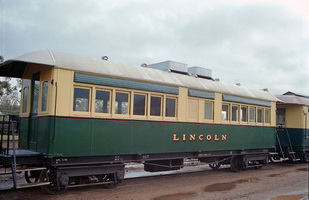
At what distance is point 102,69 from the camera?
824cm

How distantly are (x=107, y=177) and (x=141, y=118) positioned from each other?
1878 mm

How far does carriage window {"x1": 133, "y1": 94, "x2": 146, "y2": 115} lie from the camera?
8781 mm

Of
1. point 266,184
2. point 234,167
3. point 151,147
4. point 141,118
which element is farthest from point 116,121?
point 234,167

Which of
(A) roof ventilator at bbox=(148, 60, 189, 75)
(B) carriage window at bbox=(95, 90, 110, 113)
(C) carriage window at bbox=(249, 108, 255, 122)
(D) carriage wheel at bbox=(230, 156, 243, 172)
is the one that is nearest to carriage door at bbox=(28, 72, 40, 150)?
(B) carriage window at bbox=(95, 90, 110, 113)

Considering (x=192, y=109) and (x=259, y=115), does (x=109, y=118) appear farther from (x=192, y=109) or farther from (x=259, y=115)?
(x=259, y=115)

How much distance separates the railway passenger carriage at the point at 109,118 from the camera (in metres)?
7.45

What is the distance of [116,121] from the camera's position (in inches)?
327

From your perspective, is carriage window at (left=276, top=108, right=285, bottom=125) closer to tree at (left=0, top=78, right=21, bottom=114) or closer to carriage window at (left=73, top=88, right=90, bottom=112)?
carriage window at (left=73, top=88, right=90, bottom=112)

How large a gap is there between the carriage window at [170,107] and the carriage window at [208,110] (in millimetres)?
1544

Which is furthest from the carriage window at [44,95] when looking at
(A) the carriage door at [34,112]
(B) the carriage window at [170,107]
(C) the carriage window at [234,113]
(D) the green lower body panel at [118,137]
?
(C) the carriage window at [234,113]

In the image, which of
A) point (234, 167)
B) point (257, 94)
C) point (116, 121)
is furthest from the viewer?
point (257, 94)

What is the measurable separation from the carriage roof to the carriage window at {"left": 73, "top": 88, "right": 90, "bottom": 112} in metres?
0.53

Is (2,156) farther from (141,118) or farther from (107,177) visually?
(141,118)

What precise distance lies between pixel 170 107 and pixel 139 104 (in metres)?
1.23
